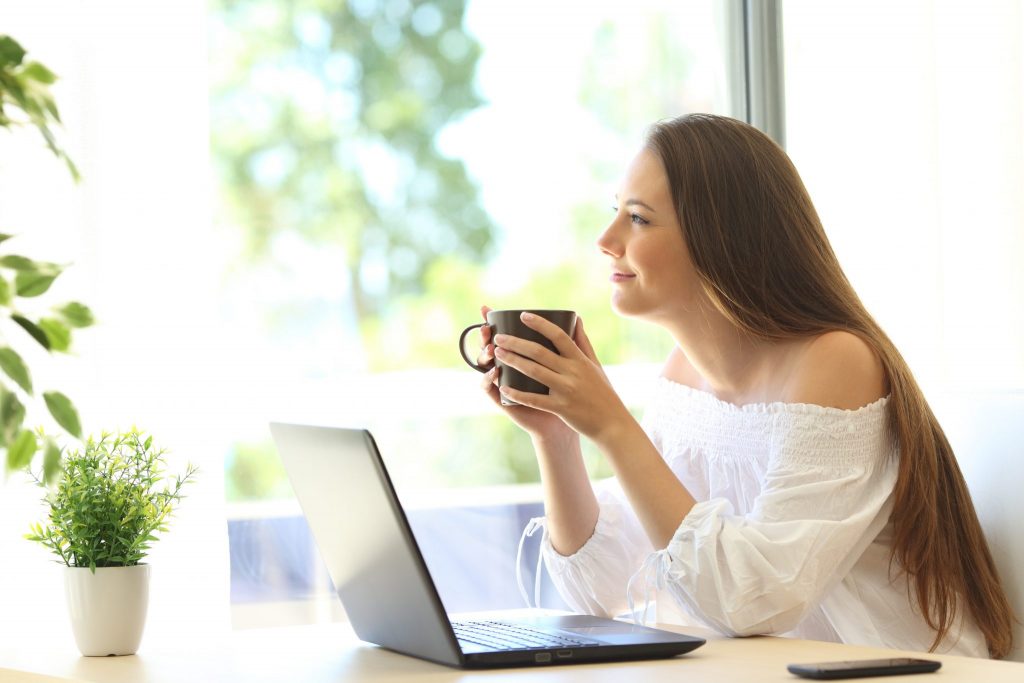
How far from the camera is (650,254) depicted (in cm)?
152

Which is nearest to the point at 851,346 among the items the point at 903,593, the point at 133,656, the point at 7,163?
the point at 903,593

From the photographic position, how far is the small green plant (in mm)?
1156

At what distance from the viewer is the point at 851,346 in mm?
1430

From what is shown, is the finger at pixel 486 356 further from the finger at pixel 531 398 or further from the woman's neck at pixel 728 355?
the woman's neck at pixel 728 355

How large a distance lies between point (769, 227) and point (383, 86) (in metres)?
0.90

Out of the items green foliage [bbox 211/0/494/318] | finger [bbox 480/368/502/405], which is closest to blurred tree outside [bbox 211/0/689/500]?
green foliage [bbox 211/0/494/318]

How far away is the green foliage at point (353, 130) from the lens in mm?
2082

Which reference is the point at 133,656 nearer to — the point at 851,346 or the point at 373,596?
→ the point at 373,596

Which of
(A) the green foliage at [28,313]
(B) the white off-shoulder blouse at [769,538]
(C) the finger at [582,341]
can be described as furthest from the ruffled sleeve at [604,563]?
(A) the green foliage at [28,313]

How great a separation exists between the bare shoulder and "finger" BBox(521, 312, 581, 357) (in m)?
0.32

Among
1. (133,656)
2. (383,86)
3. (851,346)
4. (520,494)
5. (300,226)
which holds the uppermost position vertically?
(383,86)

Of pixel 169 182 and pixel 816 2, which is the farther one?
pixel 816 2

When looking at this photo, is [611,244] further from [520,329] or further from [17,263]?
[17,263]

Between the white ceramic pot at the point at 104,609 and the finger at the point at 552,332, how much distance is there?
1.51ft
